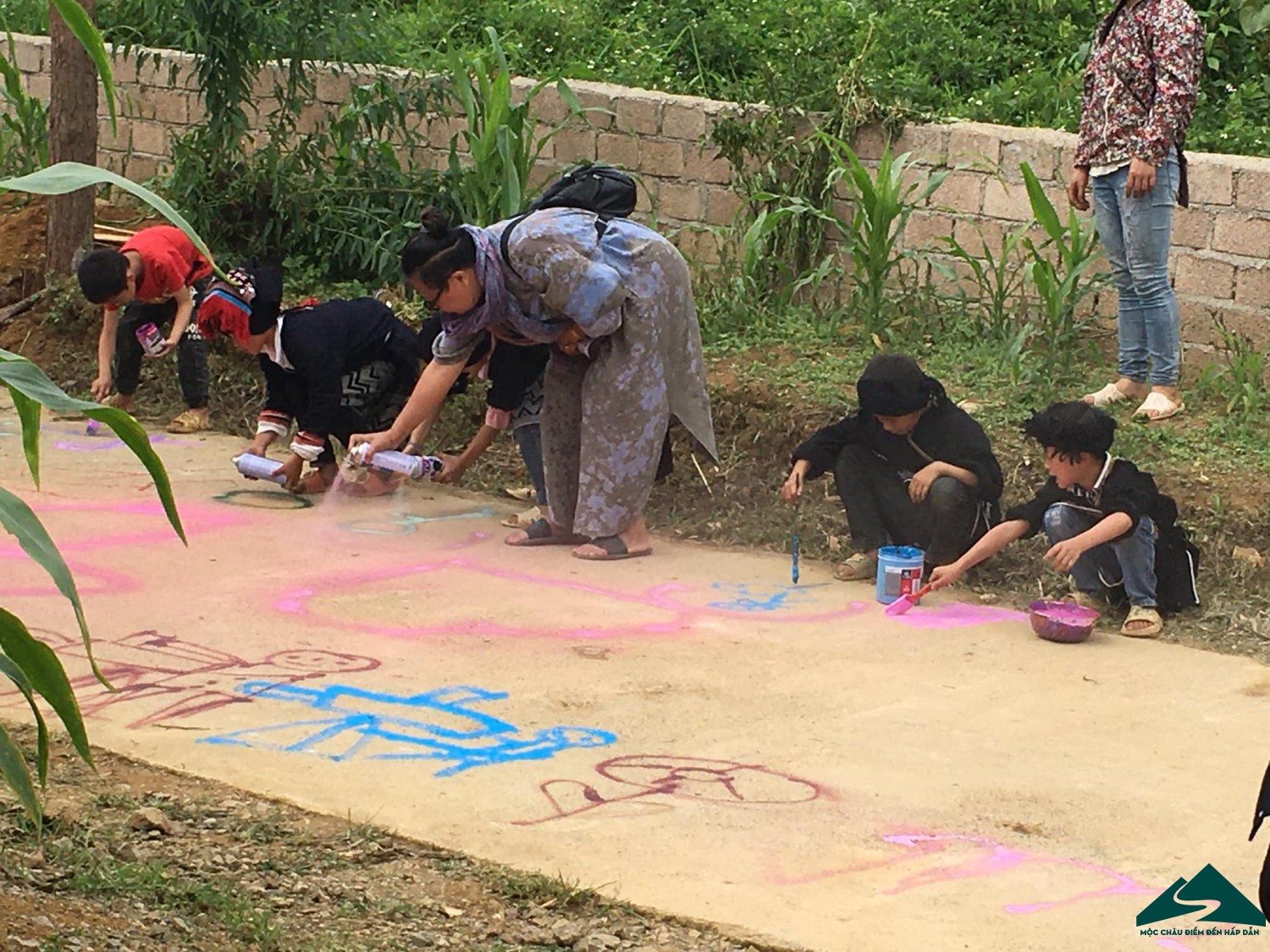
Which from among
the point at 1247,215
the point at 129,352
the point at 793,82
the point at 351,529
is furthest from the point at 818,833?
the point at 793,82

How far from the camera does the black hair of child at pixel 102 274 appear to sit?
645 centimetres

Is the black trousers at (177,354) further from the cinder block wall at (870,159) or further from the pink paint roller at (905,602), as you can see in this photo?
the pink paint roller at (905,602)

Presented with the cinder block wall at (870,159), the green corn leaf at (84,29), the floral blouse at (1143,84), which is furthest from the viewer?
the cinder block wall at (870,159)

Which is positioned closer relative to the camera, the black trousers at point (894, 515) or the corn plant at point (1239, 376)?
the black trousers at point (894, 515)

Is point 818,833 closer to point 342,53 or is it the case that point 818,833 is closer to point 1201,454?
point 1201,454

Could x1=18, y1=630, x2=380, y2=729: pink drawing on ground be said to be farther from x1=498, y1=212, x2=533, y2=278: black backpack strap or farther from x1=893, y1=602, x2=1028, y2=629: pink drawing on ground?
x1=893, y1=602, x2=1028, y2=629: pink drawing on ground

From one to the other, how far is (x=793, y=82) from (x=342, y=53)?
2.18m

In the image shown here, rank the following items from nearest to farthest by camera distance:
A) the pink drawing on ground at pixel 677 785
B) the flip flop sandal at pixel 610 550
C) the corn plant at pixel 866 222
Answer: the pink drawing on ground at pixel 677 785 → the flip flop sandal at pixel 610 550 → the corn plant at pixel 866 222

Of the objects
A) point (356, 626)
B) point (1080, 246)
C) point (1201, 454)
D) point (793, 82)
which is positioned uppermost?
point (793, 82)

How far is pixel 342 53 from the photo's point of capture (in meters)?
8.70

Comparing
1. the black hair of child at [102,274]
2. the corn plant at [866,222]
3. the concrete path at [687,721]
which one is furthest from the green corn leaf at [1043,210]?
the black hair of child at [102,274]

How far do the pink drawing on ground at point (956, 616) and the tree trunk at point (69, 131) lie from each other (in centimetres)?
453

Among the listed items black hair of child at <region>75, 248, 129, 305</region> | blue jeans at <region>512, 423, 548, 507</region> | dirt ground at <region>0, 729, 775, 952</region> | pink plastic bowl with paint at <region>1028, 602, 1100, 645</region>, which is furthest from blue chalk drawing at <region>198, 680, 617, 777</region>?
black hair of child at <region>75, 248, 129, 305</region>

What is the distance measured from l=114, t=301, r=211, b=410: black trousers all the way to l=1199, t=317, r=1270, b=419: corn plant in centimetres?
374
